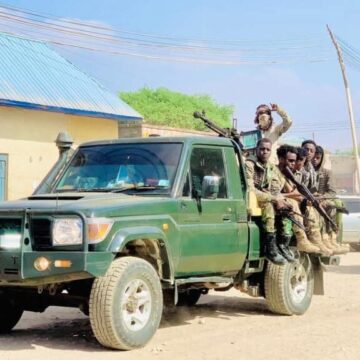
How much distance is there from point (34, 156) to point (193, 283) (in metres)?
11.3

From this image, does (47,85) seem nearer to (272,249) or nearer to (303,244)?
(303,244)

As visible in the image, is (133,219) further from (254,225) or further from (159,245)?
(254,225)

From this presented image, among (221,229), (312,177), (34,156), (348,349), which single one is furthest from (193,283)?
(34,156)

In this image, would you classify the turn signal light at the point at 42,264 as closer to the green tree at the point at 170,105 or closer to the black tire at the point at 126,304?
the black tire at the point at 126,304

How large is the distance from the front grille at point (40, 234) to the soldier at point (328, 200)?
447 centimetres

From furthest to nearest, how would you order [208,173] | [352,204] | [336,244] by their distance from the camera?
[352,204], [336,244], [208,173]

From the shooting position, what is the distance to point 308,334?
7152mm

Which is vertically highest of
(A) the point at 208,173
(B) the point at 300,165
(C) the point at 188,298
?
(B) the point at 300,165

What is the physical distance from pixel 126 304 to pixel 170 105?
48364 mm

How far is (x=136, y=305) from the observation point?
6.32 meters

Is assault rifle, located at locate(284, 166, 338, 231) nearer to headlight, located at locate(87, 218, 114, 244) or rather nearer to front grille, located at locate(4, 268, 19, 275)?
headlight, located at locate(87, 218, 114, 244)

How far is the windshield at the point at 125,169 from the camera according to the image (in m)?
7.00

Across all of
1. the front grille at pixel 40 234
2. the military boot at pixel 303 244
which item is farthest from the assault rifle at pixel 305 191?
the front grille at pixel 40 234

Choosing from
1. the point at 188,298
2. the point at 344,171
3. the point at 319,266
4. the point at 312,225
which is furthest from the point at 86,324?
the point at 344,171
